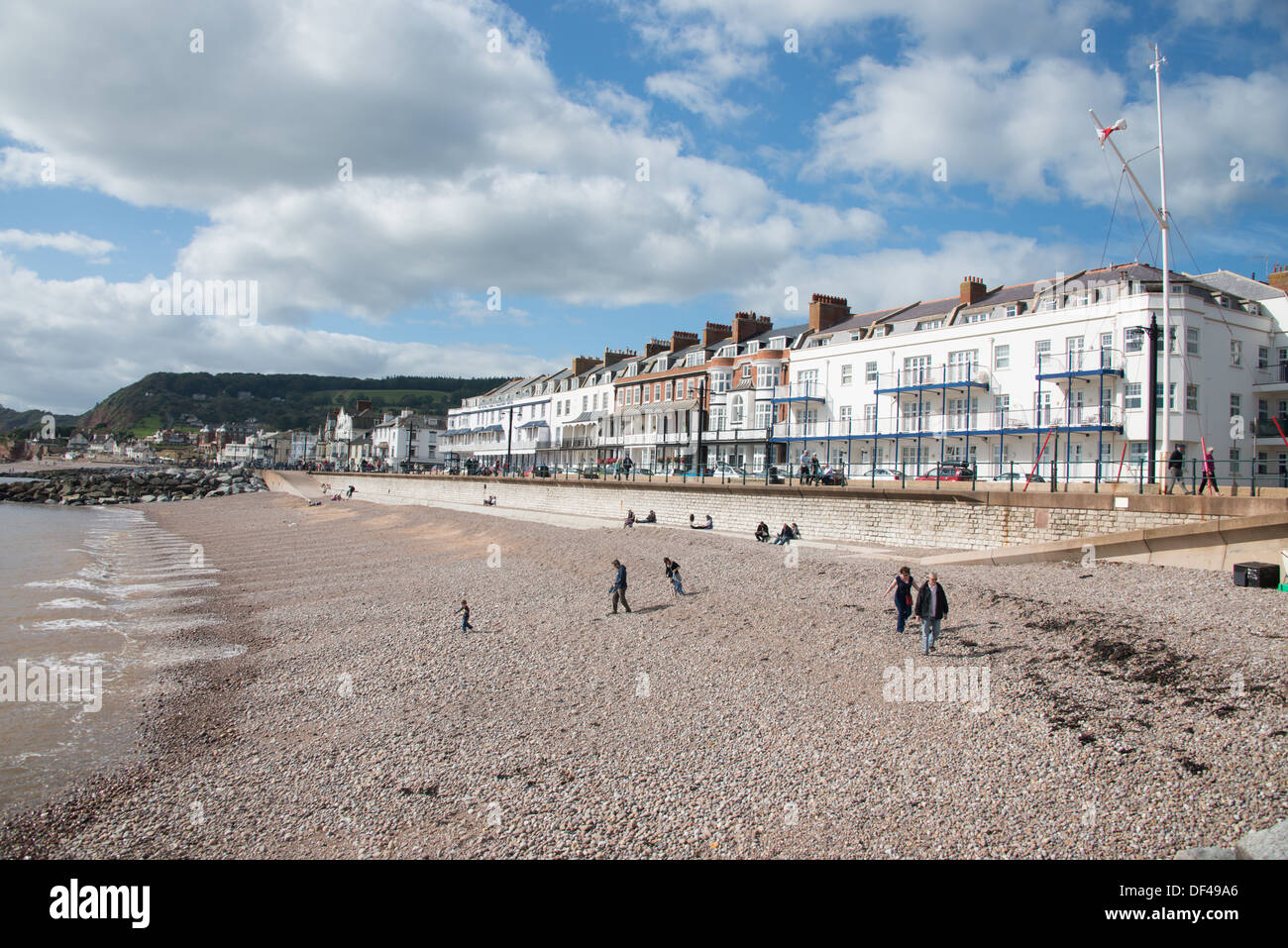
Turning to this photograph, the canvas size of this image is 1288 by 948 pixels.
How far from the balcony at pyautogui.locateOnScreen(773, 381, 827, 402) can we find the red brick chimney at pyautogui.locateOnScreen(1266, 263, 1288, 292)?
65.0 ft

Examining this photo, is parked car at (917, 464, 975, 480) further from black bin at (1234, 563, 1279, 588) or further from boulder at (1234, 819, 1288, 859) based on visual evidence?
boulder at (1234, 819, 1288, 859)

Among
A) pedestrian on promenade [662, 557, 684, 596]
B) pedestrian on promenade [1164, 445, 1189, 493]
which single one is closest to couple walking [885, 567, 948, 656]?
pedestrian on promenade [662, 557, 684, 596]

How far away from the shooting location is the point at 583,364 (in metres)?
70.8

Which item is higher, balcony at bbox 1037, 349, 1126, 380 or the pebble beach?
balcony at bbox 1037, 349, 1126, 380

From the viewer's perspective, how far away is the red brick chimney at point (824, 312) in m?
44.1

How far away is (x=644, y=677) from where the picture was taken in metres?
13.0

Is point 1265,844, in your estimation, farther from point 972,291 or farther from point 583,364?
point 583,364

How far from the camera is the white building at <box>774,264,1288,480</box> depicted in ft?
87.3

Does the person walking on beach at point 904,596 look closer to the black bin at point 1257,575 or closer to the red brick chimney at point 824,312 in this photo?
the black bin at point 1257,575

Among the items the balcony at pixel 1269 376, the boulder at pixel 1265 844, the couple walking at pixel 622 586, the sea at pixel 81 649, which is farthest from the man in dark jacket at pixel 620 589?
the balcony at pixel 1269 376

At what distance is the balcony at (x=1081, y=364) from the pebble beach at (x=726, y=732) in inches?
546

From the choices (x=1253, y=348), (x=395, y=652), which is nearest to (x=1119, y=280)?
(x=1253, y=348)

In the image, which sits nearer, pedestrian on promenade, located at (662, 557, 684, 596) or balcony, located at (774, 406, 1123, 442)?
pedestrian on promenade, located at (662, 557, 684, 596)

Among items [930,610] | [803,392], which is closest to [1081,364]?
[803,392]
